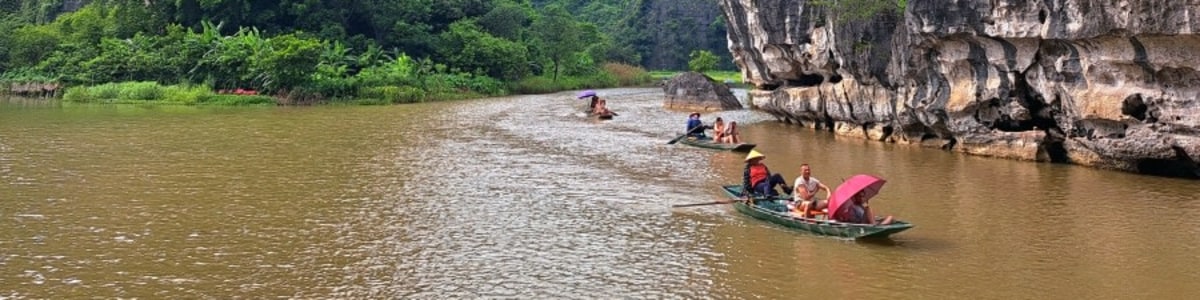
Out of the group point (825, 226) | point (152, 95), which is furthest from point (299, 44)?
point (825, 226)

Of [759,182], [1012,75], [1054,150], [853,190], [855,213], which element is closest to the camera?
[853,190]

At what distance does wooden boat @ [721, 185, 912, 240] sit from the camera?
10.7 m

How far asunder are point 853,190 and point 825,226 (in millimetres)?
535

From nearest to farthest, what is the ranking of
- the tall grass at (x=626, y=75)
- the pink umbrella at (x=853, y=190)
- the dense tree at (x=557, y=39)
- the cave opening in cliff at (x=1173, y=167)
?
the pink umbrella at (x=853, y=190) < the cave opening in cliff at (x=1173, y=167) < the dense tree at (x=557, y=39) < the tall grass at (x=626, y=75)

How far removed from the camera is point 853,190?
11102 millimetres

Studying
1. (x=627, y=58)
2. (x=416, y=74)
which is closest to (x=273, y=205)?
(x=416, y=74)

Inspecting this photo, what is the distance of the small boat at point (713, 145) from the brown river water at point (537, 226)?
460 mm

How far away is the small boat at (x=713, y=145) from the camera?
68.8ft

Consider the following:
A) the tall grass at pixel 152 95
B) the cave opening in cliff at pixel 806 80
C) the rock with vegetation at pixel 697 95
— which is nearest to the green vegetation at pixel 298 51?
the tall grass at pixel 152 95

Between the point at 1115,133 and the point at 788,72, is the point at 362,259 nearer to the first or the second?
the point at 1115,133

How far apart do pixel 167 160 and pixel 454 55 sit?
31.3 meters

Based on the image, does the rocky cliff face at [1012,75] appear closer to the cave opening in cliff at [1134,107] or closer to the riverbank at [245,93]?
the cave opening in cliff at [1134,107]

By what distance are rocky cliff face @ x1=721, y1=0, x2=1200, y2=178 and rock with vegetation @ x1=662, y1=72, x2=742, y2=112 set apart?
382 inches

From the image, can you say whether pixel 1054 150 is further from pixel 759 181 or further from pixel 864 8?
pixel 759 181
